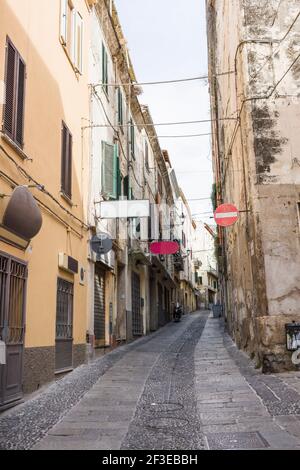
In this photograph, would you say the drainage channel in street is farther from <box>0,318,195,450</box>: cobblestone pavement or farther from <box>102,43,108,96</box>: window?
<box>102,43,108,96</box>: window

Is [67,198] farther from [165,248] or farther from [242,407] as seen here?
[165,248]

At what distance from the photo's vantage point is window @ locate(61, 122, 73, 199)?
1034cm

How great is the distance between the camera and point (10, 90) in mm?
7477

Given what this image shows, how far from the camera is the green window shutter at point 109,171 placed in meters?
13.7

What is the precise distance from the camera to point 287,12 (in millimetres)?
11078

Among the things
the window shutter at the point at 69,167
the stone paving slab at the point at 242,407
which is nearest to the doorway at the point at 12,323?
the stone paving slab at the point at 242,407

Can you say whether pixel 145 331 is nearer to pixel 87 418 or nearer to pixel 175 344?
pixel 175 344

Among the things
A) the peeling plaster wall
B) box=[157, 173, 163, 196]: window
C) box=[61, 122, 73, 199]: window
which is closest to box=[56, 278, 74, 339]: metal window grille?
box=[61, 122, 73, 199]: window

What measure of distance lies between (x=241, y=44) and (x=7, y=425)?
30.0 feet

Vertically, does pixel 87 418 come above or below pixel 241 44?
below

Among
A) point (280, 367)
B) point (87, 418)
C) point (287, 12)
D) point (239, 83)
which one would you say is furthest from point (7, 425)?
point (287, 12)

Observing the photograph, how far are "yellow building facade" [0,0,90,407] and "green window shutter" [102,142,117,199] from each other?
1.53 metres

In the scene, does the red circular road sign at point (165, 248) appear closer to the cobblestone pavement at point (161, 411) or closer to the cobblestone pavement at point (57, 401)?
the cobblestone pavement at point (57, 401)

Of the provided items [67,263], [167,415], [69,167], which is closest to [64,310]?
[67,263]
